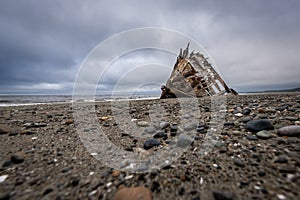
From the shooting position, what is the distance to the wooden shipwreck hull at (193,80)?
9.19 metres

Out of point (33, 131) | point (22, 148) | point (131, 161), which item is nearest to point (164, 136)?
point (131, 161)

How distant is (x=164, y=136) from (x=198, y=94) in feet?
24.9

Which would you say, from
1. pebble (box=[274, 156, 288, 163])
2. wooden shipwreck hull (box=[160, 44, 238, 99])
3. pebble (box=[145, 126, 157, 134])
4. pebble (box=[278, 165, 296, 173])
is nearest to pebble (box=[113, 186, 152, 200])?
pebble (box=[278, 165, 296, 173])

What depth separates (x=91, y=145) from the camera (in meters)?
2.28

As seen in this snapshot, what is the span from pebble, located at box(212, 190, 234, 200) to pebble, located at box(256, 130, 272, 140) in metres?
1.28

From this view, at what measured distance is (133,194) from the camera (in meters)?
1.14

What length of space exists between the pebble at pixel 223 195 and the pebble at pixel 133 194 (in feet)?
1.80

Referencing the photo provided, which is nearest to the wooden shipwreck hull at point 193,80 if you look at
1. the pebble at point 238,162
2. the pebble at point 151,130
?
the pebble at point 151,130

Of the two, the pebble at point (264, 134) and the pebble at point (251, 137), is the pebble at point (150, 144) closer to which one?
the pebble at point (251, 137)

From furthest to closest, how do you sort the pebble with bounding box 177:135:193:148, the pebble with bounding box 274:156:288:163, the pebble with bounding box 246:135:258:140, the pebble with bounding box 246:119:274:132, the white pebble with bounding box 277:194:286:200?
the pebble with bounding box 246:119:274:132 → the pebble with bounding box 177:135:193:148 → the pebble with bounding box 246:135:258:140 → the pebble with bounding box 274:156:288:163 → the white pebble with bounding box 277:194:286:200

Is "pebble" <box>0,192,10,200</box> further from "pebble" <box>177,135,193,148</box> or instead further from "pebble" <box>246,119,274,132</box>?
"pebble" <box>246,119,274,132</box>

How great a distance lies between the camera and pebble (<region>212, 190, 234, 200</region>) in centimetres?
106

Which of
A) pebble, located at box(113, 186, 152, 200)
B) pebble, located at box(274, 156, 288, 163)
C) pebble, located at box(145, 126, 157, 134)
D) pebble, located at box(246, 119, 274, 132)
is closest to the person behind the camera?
pebble, located at box(113, 186, 152, 200)

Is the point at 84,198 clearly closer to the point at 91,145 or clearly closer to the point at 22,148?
the point at 91,145
